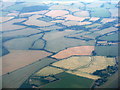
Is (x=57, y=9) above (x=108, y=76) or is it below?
above

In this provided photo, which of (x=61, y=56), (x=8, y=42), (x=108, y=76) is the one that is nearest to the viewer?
(x=108, y=76)

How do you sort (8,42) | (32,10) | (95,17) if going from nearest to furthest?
(8,42)
(95,17)
(32,10)

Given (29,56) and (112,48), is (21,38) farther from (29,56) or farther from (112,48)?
(112,48)

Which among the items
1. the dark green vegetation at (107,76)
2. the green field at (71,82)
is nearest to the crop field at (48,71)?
the green field at (71,82)

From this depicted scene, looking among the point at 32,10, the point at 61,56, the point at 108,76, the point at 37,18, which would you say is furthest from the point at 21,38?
the point at 32,10

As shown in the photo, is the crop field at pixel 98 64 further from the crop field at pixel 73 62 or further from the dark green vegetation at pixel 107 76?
the crop field at pixel 73 62

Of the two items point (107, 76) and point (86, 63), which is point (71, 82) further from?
point (86, 63)

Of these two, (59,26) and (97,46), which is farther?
(59,26)
